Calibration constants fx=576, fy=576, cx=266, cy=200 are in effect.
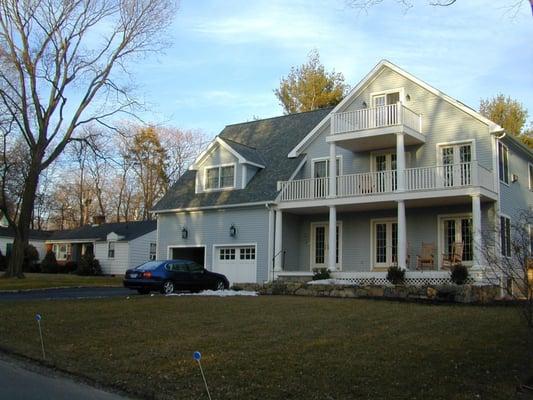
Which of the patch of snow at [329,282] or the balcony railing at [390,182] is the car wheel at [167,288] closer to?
the patch of snow at [329,282]

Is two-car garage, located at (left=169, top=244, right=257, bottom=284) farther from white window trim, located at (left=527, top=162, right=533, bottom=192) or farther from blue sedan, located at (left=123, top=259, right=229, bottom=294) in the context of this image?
white window trim, located at (left=527, top=162, right=533, bottom=192)

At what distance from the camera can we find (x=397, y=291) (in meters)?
18.3

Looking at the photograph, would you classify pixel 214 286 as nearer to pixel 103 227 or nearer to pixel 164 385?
pixel 164 385

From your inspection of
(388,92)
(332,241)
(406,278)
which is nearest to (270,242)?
(332,241)

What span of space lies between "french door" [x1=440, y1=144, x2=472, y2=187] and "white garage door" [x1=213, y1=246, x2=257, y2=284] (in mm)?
8775

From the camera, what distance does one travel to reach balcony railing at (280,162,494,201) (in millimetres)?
19906

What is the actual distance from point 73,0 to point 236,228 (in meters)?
15.3

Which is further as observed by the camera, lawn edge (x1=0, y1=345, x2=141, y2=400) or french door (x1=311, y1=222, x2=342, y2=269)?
french door (x1=311, y1=222, x2=342, y2=269)

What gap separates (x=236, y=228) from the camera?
83.3 ft

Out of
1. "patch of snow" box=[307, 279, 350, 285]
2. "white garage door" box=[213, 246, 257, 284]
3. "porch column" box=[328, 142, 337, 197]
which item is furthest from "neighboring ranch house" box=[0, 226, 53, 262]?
"patch of snow" box=[307, 279, 350, 285]

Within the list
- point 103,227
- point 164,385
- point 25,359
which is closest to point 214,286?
point 25,359

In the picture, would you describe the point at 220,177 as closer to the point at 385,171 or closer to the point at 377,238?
the point at 377,238

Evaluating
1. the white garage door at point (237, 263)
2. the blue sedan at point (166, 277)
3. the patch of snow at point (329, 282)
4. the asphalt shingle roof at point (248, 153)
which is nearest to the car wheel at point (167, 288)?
the blue sedan at point (166, 277)

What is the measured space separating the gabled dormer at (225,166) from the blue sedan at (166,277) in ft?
18.1
